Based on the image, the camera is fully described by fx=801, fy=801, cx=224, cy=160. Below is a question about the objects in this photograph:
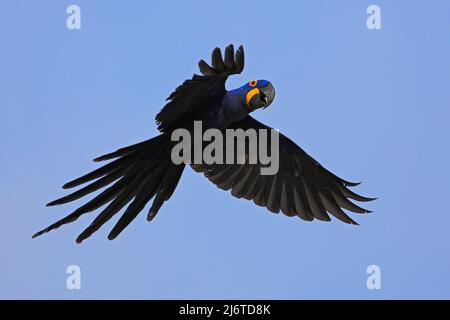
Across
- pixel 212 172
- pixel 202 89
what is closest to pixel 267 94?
pixel 202 89

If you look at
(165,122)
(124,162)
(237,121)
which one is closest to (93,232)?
(124,162)

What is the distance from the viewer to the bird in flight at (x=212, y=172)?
9062 mm

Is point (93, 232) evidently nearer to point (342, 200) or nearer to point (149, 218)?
point (149, 218)

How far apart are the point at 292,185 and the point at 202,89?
2.51 metres

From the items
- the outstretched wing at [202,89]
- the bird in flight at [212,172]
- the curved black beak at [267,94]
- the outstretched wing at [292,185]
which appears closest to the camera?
the outstretched wing at [202,89]

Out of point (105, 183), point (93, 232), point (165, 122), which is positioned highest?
Answer: point (165, 122)

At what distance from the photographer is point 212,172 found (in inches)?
426

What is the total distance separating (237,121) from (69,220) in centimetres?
270

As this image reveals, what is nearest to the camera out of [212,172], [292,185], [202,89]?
[202,89]

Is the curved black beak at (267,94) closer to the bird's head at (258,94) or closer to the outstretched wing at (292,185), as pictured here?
the bird's head at (258,94)

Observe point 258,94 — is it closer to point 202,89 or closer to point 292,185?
point 202,89

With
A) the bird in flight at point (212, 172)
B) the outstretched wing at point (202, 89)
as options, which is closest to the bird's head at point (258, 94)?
the bird in flight at point (212, 172)

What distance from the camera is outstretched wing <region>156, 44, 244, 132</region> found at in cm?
871

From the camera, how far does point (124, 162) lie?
9438mm
